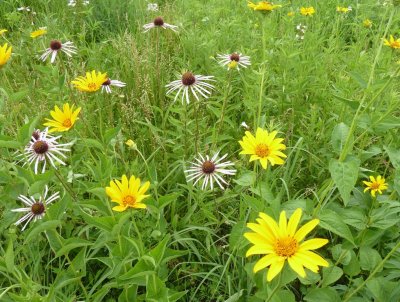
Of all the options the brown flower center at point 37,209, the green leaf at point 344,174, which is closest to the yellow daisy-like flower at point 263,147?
the green leaf at point 344,174

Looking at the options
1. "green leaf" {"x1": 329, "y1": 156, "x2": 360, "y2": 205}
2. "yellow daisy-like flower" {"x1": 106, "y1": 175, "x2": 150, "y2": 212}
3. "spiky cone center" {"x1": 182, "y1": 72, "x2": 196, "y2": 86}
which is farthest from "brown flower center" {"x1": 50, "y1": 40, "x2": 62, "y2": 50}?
"green leaf" {"x1": 329, "y1": 156, "x2": 360, "y2": 205}

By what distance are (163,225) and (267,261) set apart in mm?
619

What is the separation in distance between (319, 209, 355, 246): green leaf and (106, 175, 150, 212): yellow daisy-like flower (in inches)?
17.8

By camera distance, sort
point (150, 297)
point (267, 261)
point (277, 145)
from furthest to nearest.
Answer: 1. point (277, 145)
2. point (150, 297)
3. point (267, 261)

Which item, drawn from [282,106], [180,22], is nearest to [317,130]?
[282,106]

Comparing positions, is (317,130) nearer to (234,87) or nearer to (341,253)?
(234,87)

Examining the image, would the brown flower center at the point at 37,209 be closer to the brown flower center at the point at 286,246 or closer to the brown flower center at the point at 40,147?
the brown flower center at the point at 40,147

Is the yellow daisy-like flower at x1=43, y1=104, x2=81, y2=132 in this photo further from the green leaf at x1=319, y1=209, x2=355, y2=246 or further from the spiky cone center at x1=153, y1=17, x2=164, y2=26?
the spiky cone center at x1=153, y1=17, x2=164, y2=26

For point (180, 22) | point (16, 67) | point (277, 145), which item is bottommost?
point (16, 67)

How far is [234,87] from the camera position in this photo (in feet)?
7.29

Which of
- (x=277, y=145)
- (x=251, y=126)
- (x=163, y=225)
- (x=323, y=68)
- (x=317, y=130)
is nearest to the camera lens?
(x=277, y=145)

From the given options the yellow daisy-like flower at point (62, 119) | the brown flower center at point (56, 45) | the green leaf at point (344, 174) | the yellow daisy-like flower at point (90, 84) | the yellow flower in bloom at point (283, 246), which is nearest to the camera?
the yellow flower in bloom at point (283, 246)

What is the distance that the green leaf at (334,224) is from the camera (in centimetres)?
98

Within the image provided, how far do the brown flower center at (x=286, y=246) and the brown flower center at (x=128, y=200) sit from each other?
0.36 meters
